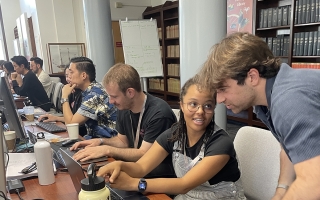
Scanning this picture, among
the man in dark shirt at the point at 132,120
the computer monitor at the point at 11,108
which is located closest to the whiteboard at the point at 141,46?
the man in dark shirt at the point at 132,120

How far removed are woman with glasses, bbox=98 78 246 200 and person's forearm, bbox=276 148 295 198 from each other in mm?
157

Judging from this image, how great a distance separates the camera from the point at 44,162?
3.78 feet

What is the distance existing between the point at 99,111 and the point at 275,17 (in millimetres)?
2661

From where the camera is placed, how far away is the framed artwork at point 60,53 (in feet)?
18.4

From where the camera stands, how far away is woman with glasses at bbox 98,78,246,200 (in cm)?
107

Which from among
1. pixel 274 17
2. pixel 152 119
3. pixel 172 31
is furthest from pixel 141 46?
pixel 152 119

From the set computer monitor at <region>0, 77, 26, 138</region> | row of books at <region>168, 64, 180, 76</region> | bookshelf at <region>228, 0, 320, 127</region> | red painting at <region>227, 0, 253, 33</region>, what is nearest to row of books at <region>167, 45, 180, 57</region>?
row of books at <region>168, 64, 180, 76</region>

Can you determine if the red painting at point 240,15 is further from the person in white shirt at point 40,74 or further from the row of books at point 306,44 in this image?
the person in white shirt at point 40,74

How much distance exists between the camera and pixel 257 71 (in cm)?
92

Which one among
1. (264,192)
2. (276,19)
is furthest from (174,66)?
(264,192)

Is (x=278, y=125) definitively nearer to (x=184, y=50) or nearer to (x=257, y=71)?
(x=257, y=71)

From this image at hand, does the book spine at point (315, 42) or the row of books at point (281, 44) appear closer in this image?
the book spine at point (315, 42)

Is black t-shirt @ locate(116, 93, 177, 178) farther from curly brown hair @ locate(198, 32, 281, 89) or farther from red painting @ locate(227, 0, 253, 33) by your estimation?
red painting @ locate(227, 0, 253, 33)

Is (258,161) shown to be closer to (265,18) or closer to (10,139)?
(10,139)
